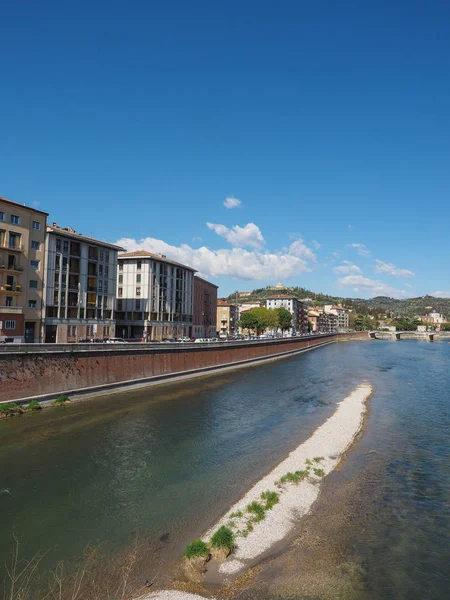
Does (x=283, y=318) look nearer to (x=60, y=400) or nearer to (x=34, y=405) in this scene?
(x=60, y=400)

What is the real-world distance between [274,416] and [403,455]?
12965 mm

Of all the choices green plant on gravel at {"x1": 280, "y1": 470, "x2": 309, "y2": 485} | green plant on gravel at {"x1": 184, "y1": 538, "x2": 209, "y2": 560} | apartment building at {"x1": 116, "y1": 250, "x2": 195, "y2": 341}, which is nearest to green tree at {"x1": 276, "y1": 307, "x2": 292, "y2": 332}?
apartment building at {"x1": 116, "y1": 250, "x2": 195, "y2": 341}

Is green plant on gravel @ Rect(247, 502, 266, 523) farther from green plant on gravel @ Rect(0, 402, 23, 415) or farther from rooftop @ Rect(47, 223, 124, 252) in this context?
rooftop @ Rect(47, 223, 124, 252)

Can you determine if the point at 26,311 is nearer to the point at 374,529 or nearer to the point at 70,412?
the point at 70,412

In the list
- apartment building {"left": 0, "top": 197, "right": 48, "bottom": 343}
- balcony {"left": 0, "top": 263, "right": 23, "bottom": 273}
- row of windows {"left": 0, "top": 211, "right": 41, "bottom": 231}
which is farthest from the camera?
apartment building {"left": 0, "top": 197, "right": 48, "bottom": 343}

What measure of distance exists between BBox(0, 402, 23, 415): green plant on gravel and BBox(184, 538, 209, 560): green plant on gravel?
22.9 meters

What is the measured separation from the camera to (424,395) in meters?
48.2

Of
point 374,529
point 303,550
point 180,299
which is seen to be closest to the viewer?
point 303,550

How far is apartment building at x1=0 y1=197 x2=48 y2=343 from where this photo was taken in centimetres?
4606

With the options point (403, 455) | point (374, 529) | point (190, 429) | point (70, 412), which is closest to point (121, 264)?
point (70, 412)

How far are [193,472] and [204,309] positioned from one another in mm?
84397

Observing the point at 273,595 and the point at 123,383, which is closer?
the point at 273,595

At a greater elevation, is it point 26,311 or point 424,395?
point 26,311

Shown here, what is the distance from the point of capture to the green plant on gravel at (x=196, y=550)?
14188 millimetres
